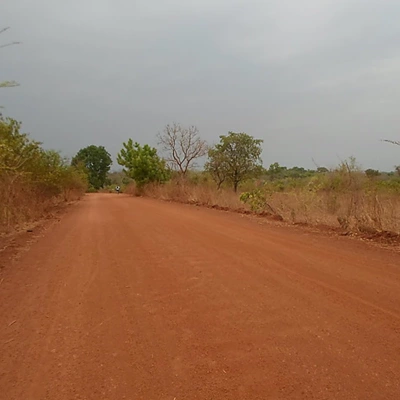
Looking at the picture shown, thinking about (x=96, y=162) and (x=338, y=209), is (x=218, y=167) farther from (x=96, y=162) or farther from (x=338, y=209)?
(x=96, y=162)

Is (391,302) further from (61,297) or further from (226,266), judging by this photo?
(61,297)

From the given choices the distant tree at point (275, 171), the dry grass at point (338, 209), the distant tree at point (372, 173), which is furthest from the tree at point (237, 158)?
the distant tree at point (372, 173)

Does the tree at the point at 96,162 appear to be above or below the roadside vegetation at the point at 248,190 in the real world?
→ above

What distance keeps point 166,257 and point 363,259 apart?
3.69 meters

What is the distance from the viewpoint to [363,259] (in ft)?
20.7

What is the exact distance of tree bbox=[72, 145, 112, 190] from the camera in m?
73.1

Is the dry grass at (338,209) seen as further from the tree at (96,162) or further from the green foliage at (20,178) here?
the tree at (96,162)

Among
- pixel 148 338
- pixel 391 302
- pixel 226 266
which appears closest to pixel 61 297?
pixel 148 338

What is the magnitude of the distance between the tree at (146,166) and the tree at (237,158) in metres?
10.0

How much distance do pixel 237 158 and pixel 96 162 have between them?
176 ft

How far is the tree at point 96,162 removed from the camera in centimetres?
7312

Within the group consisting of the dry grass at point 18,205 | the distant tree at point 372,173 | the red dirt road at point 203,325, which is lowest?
the red dirt road at point 203,325

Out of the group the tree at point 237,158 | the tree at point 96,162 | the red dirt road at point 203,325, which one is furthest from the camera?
the tree at point 96,162

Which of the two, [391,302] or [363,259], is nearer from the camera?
[391,302]
